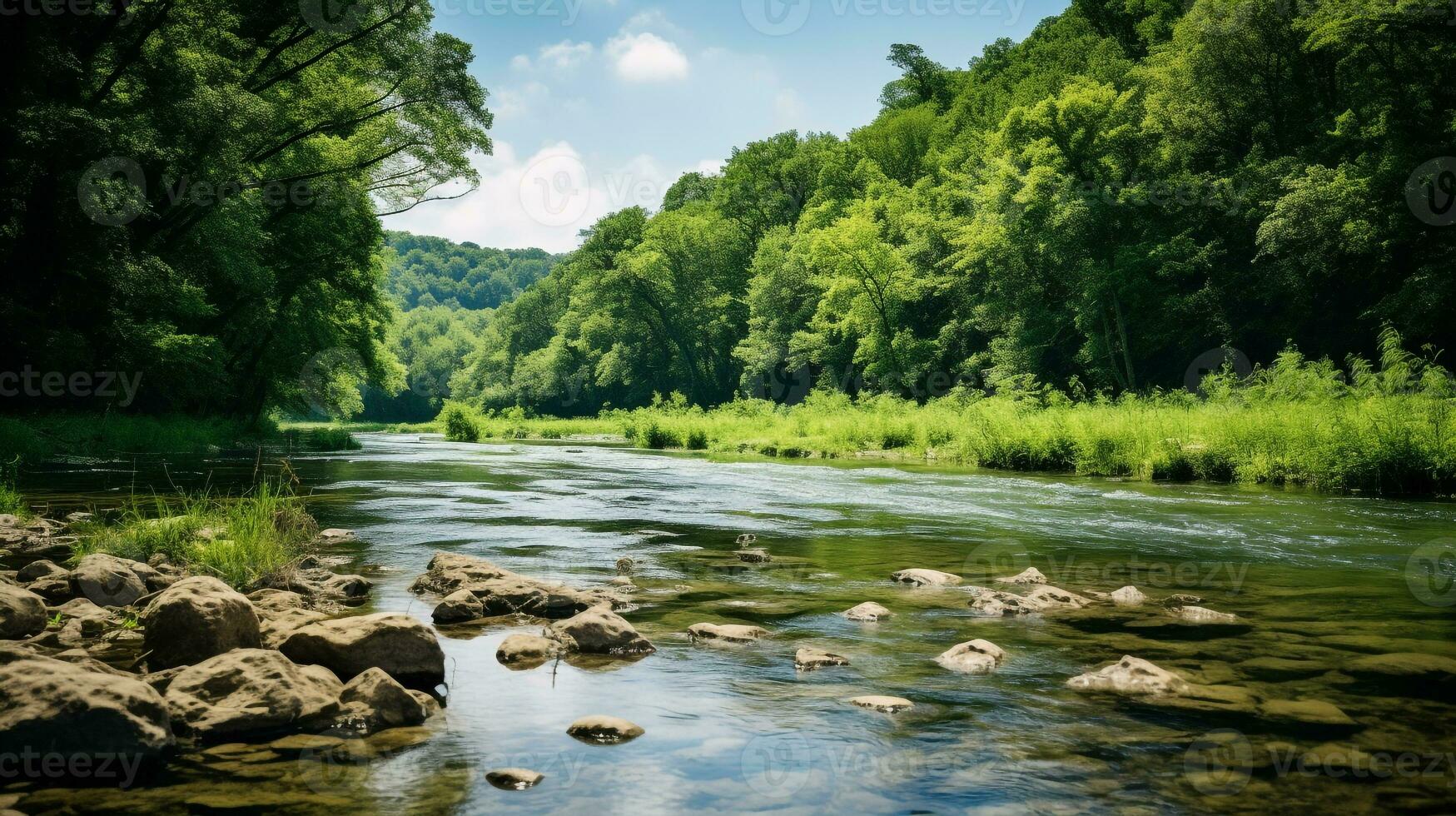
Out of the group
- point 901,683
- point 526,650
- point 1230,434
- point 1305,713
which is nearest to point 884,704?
point 901,683

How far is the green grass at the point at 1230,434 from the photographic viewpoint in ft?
50.2

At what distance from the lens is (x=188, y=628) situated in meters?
5.19

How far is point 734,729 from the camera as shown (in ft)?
15.2

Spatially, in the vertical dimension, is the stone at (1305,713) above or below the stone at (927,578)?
above

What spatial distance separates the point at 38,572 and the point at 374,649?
4.22 metres

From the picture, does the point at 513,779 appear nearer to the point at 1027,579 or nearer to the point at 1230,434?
the point at 1027,579

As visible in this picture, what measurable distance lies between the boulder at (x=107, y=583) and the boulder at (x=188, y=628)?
77.8 inches

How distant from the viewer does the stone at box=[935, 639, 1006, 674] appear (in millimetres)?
5723

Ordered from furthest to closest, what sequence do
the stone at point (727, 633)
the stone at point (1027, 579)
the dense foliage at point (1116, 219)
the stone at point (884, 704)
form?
the dense foliage at point (1116, 219)
the stone at point (1027, 579)
the stone at point (727, 633)
the stone at point (884, 704)

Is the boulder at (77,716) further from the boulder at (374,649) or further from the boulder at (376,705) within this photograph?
the boulder at (374,649)

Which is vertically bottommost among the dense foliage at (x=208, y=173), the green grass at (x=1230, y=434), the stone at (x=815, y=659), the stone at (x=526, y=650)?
the stone at (x=526, y=650)

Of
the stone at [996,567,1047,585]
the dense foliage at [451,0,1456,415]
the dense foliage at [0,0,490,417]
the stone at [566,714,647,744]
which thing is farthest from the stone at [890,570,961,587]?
the dense foliage at [451,0,1456,415]

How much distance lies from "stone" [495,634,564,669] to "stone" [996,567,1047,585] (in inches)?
184

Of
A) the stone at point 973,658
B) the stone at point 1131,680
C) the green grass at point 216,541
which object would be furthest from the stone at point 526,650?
the stone at point 1131,680
